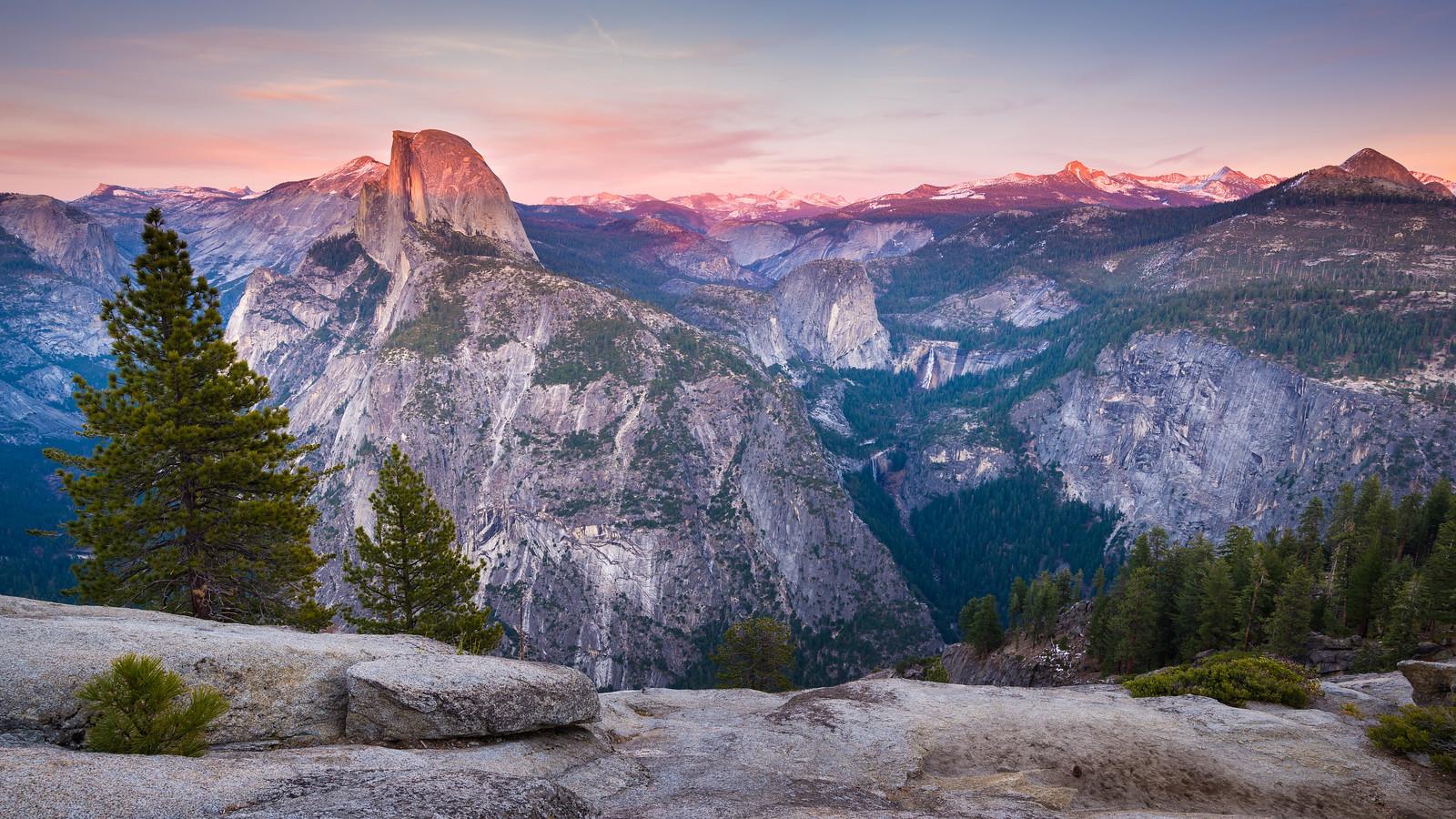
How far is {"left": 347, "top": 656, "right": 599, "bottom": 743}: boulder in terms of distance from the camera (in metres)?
13.5

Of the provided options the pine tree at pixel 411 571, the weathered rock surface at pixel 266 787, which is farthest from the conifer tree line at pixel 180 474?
the weathered rock surface at pixel 266 787

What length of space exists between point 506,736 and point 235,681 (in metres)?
5.48

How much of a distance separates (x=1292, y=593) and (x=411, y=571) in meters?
60.4

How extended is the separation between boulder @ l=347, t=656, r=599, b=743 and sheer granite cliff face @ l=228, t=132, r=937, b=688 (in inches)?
5573

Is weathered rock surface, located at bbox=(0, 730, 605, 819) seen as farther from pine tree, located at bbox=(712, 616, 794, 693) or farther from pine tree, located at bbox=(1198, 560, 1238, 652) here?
pine tree, located at bbox=(1198, 560, 1238, 652)

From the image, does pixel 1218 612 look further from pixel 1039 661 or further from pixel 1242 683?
pixel 1242 683

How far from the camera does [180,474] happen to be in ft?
80.0

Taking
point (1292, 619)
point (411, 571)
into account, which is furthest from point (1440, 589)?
point (411, 571)

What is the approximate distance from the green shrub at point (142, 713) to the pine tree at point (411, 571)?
2634 cm

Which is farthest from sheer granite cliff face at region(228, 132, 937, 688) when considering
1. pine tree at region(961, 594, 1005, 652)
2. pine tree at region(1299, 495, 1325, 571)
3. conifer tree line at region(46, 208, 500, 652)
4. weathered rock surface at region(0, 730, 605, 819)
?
weathered rock surface at region(0, 730, 605, 819)

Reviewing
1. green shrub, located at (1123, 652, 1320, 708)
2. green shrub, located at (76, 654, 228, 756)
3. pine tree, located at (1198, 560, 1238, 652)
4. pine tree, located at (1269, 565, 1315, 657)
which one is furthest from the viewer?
pine tree, located at (1198, 560, 1238, 652)

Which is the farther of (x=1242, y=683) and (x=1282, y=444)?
(x=1282, y=444)

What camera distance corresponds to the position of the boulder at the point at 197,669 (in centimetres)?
1091

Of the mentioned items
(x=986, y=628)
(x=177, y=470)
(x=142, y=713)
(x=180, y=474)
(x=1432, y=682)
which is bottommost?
(x=986, y=628)
